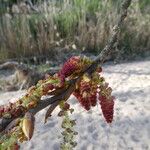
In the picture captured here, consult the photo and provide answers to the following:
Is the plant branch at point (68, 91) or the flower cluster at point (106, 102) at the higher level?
the plant branch at point (68, 91)

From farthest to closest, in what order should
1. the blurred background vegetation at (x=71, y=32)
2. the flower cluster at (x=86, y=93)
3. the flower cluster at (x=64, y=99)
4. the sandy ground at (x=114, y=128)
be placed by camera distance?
the blurred background vegetation at (x=71, y=32), the sandy ground at (x=114, y=128), the flower cluster at (x=86, y=93), the flower cluster at (x=64, y=99)

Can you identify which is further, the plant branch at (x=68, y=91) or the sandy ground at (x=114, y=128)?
the sandy ground at (x=114, y=128)

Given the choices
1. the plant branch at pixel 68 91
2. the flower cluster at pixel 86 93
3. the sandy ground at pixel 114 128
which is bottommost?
the sandy ground at pixel 114 128

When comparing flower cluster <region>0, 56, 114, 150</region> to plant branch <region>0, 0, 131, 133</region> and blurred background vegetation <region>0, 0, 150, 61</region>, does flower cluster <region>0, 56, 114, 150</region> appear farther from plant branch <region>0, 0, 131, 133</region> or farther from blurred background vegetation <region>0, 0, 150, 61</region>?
blurred background vegetation <region>0, 0, 150, 61</region>

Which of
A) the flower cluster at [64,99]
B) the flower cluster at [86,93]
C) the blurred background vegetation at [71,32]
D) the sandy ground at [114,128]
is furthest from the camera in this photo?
the blurred background vegetation at [71,32]

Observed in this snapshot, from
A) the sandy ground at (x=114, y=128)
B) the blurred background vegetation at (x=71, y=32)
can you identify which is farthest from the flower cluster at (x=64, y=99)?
the blurred background vegetation at (x=71, y=32)

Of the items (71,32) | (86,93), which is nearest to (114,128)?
(86,93)

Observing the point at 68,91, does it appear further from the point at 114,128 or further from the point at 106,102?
the point at 114,128

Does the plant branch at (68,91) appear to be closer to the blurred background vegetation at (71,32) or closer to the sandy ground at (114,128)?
the sandy ground at (114,128)

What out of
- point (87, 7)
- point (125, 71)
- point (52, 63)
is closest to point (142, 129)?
point (125, 71)
